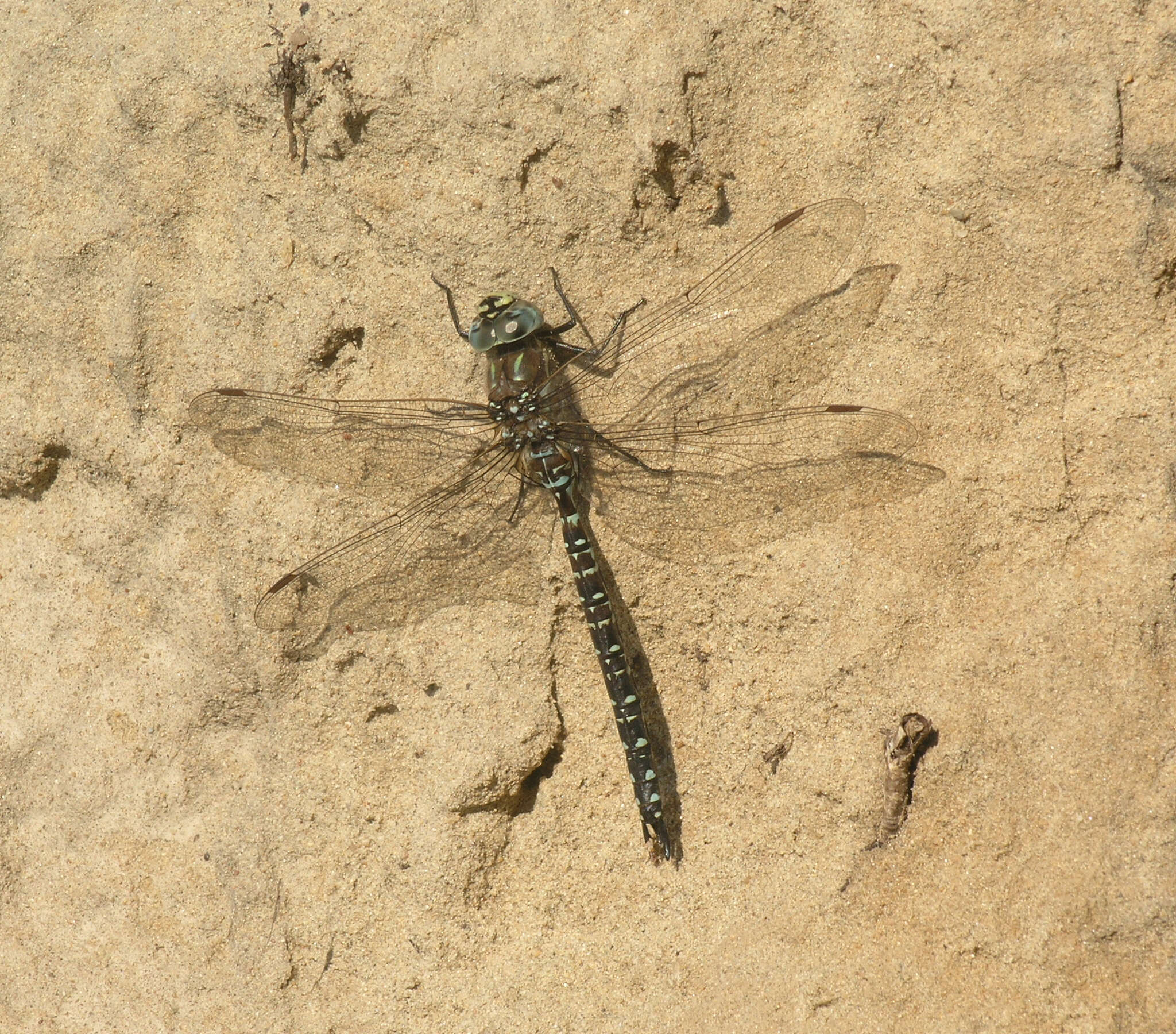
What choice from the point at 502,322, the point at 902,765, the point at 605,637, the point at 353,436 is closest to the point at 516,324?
the point at 502,322

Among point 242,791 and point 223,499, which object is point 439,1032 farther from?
point 223,499

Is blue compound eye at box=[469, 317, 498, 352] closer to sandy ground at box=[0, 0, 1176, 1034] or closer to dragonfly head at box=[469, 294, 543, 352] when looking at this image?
dragonfly head at box=[469, 294, 543, 352]

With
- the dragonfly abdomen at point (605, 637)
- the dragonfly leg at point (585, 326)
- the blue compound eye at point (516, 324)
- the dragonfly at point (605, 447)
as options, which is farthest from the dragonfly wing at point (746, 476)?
the blue compound eye at point (516, 324)

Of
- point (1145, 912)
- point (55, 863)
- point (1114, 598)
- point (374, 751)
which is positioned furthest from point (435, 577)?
point (1145, 912)

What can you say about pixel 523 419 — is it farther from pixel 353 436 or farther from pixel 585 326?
pixel 353 436

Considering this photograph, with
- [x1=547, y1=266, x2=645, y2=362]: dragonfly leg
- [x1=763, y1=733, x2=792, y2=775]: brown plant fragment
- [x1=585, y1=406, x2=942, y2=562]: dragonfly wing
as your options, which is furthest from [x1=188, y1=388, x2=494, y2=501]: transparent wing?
[x1=763, y1=733, x2=792, y2=775]: brown plant fragment

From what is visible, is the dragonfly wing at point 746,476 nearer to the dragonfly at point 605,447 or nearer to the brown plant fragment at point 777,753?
the dragonfly at point 605,447
